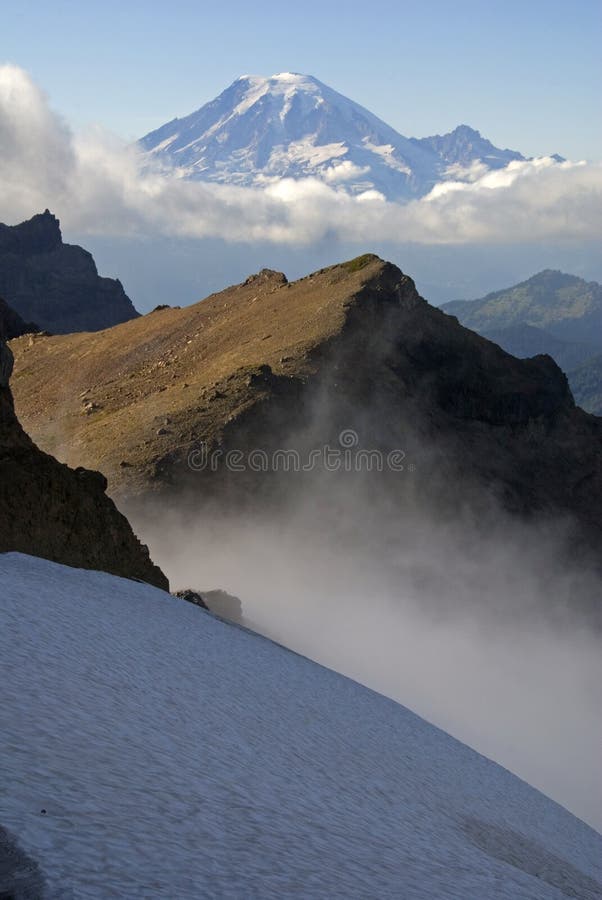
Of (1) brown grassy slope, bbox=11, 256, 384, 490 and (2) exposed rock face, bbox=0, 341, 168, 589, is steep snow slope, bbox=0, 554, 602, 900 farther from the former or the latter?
(1) brown grassy slope, bbox=11, 256, 384, 490

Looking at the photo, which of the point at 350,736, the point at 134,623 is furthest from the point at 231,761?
the point at 134,623

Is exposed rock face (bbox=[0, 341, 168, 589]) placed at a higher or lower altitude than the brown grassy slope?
lower

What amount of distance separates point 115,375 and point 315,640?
176ft

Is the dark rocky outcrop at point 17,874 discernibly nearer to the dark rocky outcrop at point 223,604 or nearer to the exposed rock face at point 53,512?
the exposed rock face at point 53,512

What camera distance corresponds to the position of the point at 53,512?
38.2 meters

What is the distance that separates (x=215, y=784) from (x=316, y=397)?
302ft

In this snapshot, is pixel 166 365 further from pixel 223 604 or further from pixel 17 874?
pixel 17 874

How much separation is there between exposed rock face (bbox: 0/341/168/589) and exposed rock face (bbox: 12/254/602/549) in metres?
46.1
